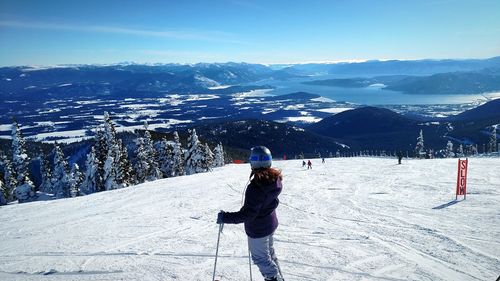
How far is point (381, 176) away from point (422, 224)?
1438 cm

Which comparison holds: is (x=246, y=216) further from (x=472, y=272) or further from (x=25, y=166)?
(x=25, y=166)

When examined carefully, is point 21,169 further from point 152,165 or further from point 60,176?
point 152,165

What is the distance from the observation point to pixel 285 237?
1092 centimetres

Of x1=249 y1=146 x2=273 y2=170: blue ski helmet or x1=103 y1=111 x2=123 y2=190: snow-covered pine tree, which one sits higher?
x1=249 y1=146 x2=273 y2=170: blue ski helmet

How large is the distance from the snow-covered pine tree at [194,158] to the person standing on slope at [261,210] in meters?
49.8

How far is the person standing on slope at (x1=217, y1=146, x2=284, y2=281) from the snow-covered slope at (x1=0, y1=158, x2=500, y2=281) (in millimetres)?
2120

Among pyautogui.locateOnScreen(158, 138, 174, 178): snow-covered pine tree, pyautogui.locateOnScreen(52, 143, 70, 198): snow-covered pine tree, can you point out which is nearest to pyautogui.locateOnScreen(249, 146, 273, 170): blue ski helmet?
pyautogui.locateOnScreen(158, 138, 174, 178): snow-covered pine tree

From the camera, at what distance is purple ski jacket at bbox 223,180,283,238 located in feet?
18.2

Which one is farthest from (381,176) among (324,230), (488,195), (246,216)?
(246,216)

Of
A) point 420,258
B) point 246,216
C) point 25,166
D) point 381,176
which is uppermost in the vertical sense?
point 246,216

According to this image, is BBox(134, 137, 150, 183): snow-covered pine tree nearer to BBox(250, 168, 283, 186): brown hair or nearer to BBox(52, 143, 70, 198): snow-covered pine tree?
BBox(52, 143, 70, 198): snow-covered pine tree

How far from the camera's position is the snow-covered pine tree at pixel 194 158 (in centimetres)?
→ 5544

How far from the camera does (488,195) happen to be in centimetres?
1617

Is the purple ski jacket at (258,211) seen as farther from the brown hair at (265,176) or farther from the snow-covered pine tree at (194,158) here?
the snow-covered pine tree at (194,158)
